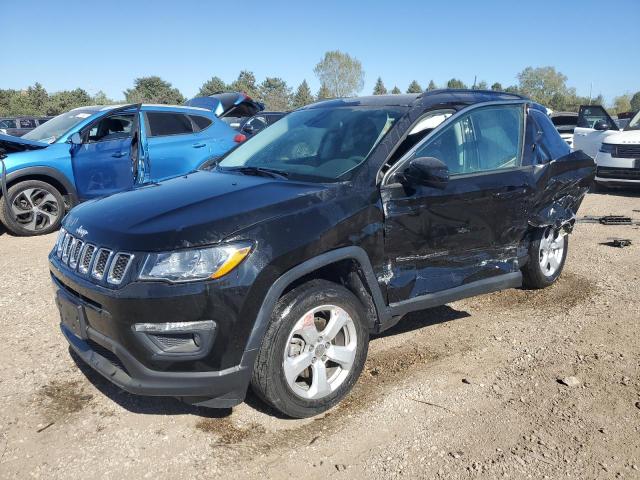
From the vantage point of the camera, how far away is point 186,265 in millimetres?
2508

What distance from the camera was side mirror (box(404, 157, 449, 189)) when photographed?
3143mm

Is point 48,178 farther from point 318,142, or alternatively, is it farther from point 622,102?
point 622,102

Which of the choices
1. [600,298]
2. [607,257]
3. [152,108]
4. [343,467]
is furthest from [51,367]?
[607,257]

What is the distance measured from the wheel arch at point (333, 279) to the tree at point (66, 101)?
164 feet

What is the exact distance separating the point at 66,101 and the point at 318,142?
5387 centimetres

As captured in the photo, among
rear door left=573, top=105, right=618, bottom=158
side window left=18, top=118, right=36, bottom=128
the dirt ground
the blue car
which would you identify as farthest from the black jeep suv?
side window left=18, top=118, right=36, bottom=128

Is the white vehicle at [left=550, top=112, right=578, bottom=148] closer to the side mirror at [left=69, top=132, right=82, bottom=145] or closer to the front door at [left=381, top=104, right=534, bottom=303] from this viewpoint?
the front door at [left=381, top=104, right=534, bottom=303]

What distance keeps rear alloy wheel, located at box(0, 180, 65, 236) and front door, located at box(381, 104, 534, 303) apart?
591 centimetres

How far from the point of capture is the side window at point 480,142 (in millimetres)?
3613

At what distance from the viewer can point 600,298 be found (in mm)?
4773

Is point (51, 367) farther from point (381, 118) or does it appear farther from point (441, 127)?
point (441, 127)

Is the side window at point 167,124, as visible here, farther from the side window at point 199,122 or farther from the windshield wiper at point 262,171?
the windshield wiper at point 262,171

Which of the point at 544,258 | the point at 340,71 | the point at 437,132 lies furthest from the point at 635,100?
the point at 437,132

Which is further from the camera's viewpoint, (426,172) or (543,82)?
(543,82)
